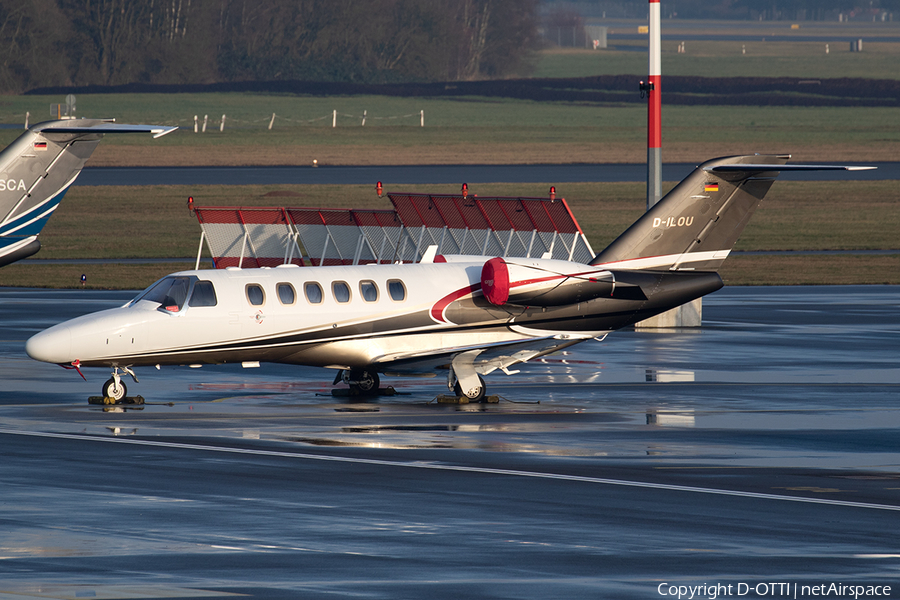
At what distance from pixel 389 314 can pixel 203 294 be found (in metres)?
3.43

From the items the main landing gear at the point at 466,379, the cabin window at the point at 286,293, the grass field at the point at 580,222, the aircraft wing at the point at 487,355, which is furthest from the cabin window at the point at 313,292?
the grass field at the point at 580,222

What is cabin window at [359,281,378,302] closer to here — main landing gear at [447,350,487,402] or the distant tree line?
main landing gear at [447,350,487,402]

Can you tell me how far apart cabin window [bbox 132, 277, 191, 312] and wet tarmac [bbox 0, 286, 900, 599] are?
A: 182 cm

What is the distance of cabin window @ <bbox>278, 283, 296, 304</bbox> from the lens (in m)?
26.7

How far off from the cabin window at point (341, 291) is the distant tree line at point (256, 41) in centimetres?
12334

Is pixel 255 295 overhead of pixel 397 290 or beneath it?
overhead

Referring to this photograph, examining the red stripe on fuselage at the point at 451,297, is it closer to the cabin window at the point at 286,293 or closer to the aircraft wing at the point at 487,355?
the aircraft wing at the point at 487,355

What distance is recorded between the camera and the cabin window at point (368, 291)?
89.0ft

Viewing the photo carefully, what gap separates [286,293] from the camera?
1054 inches

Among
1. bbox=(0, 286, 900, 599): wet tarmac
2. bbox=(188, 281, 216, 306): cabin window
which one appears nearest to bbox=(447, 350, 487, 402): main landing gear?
bbox=(0, 286, 900, 599): wet tarmac

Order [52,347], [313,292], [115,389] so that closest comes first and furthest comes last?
1. [52,347]
2. [115,389]
3. [313,292]

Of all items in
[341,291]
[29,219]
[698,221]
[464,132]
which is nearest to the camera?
[341,291]

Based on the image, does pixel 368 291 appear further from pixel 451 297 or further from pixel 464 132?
pixel 464 132

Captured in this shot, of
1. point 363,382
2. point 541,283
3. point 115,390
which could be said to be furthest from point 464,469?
point 115,390
